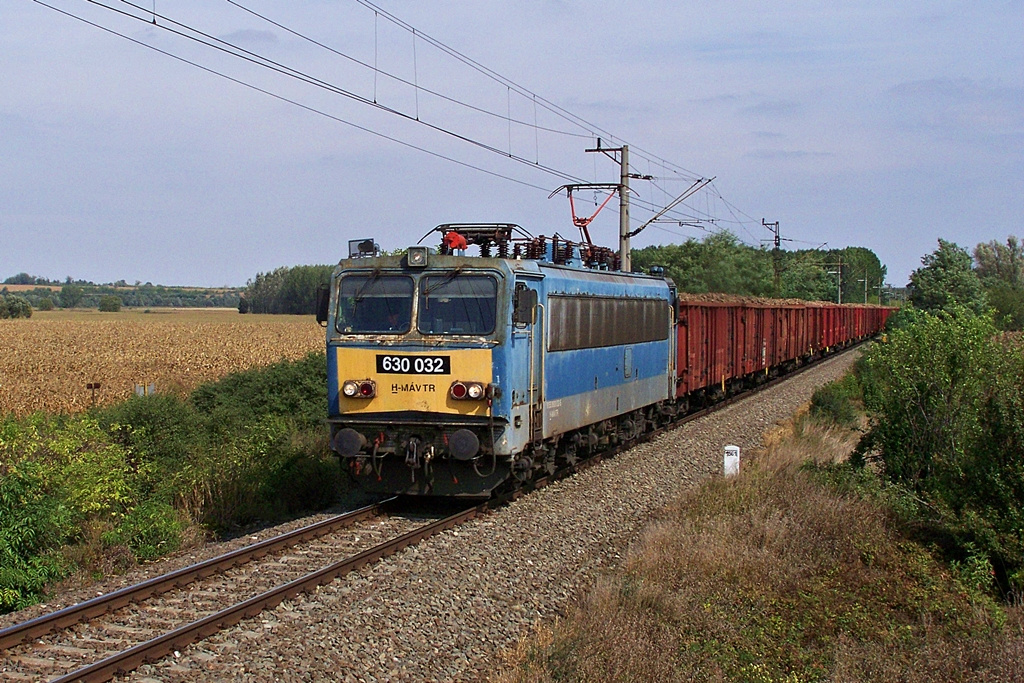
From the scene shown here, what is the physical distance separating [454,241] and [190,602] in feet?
18.9

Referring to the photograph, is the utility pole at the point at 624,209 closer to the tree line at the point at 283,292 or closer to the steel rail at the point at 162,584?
the steel rail at the point at 162,584

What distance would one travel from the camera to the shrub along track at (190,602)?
7.05 metres

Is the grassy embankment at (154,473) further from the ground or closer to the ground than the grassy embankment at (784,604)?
further from the ground

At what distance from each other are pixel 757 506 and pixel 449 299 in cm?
447

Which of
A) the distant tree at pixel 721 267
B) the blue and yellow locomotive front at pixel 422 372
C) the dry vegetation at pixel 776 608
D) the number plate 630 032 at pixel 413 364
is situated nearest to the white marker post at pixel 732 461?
the dry vegetation at pixel 776 608

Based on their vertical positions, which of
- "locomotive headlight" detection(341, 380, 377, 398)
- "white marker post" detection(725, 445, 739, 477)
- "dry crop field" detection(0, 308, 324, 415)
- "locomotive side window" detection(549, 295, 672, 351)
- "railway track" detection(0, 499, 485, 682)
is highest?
"locomotive side window" detection(549, 295, 672, 351)

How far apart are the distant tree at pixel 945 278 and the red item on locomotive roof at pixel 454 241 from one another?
1550 inches

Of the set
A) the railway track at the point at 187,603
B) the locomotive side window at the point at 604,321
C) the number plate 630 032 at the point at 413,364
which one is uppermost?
the locomotive side window at the point at 604,321

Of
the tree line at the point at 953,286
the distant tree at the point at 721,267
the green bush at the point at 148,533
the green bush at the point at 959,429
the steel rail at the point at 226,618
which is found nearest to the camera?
the steel rail at the point at 226,618

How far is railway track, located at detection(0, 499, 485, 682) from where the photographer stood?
7035 millimetres

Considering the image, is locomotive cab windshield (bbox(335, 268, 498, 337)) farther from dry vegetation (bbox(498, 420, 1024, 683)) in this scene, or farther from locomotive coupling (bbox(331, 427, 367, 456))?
dry vegetation (bbox(498, 420, 1024, 683))

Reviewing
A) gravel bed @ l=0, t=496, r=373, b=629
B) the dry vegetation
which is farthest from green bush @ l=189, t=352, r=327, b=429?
the dry vegetation

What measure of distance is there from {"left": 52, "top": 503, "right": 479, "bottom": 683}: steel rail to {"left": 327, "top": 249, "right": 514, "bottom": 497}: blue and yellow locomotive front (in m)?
1.02

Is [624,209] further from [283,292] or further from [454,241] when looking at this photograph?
[283,292]
